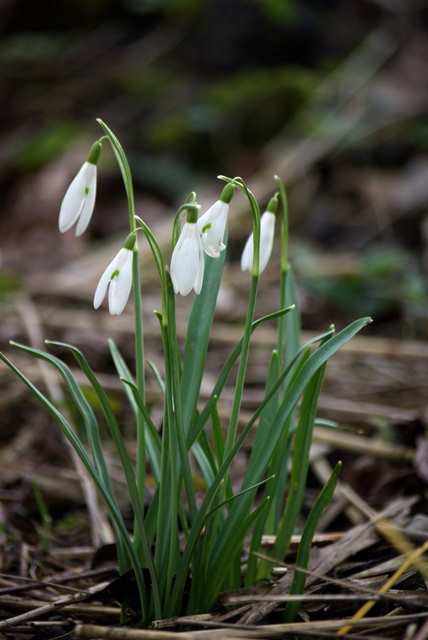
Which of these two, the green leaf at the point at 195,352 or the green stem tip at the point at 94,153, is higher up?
the green stem tip at the point at 94,153

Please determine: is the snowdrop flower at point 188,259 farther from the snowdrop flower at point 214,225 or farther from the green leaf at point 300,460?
the green leaf at point 300,460

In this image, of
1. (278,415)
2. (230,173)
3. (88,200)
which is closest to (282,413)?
(278,415)

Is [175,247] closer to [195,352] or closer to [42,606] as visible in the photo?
[195,352]

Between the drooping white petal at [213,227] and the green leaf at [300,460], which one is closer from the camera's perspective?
the drooping white petal at [213,227]

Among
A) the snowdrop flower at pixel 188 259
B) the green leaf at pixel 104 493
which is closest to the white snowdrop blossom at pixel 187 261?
the snowdrop flower at pixel 188 259

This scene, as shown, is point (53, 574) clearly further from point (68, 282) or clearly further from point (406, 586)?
point (68, 282)

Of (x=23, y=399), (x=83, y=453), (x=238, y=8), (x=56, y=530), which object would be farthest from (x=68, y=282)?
(x=238, y=8)
